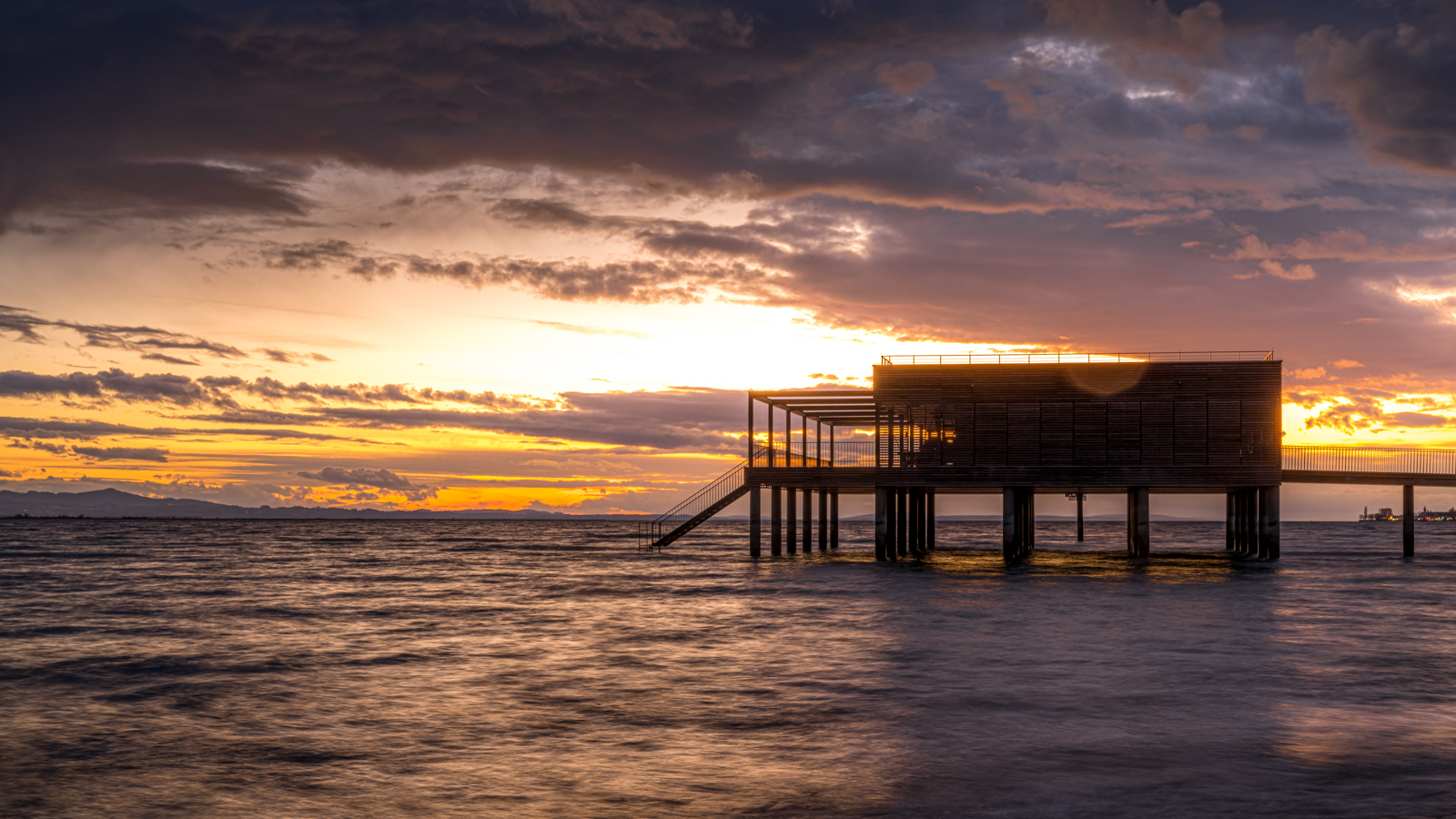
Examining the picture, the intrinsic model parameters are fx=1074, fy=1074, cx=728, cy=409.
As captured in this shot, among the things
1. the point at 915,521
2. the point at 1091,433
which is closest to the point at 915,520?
the point at 915,521

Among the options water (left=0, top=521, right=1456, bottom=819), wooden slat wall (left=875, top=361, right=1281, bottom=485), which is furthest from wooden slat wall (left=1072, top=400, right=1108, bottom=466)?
water (left=0, top=521, right=1456, bottom=819)

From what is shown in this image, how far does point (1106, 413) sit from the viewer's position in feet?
163

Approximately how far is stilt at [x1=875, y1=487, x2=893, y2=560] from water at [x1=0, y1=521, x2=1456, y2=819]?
556 inches

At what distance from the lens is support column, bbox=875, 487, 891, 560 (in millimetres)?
52125

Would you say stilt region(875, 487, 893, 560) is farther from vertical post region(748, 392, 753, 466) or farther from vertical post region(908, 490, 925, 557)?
vertical post region(908, 490, 925, 557)

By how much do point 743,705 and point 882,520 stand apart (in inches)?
1410

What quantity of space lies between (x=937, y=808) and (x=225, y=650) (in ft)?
63.7

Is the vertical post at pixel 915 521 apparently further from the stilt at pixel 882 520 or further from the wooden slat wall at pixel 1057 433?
the wooden slat wall at pixel 1057 433

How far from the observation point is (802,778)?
12.3 meters

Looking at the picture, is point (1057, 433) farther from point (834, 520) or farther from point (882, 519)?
point (834, 520)

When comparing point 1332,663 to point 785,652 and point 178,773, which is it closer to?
point 785,652

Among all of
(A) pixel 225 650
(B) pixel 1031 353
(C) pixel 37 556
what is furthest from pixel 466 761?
(C) pixel 37 556

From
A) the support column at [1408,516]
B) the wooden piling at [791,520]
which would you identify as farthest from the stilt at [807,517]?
the support column at [1408,516]

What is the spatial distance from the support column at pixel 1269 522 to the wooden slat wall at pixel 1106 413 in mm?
2414
